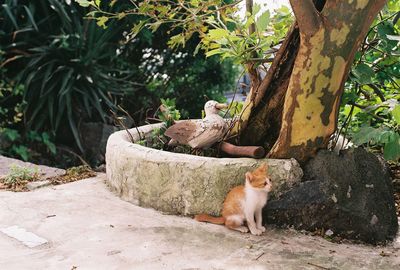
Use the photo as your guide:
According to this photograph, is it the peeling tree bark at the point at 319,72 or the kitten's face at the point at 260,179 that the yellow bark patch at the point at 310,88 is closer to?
the peeling tree bark at the point at 319,72

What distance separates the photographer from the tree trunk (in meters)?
2.79

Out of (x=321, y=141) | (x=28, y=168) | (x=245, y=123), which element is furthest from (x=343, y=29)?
(x=28, y=168)

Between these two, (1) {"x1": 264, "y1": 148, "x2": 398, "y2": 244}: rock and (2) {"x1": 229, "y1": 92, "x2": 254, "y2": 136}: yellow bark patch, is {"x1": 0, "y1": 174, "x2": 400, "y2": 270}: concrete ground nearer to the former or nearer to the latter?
(1) {"x1": 264, "y1": 148, "x2": 398, "y2": 244}: rock

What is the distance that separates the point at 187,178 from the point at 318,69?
107 cm

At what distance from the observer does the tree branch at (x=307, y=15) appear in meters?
2.81

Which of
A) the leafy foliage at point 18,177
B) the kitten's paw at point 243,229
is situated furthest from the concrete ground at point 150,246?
the leafy foliage at point 18,177

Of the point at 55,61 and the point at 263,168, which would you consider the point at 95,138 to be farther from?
the point at 263,168

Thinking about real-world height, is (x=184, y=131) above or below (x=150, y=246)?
above

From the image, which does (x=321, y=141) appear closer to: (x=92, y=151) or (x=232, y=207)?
(x=232, y=207)

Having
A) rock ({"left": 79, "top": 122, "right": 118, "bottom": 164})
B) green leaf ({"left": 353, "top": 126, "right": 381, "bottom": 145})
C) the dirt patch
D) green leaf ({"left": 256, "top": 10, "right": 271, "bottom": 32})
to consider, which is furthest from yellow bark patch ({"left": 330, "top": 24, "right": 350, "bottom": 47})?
rock ({"left": 79, "top": 122, "right": 118, "bottom": 164})

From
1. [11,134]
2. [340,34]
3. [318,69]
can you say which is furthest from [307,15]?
[11,134]

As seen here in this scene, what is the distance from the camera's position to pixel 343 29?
279cm

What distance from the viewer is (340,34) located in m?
2.80

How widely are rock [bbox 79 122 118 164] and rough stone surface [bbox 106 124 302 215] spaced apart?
3123 millimetres
